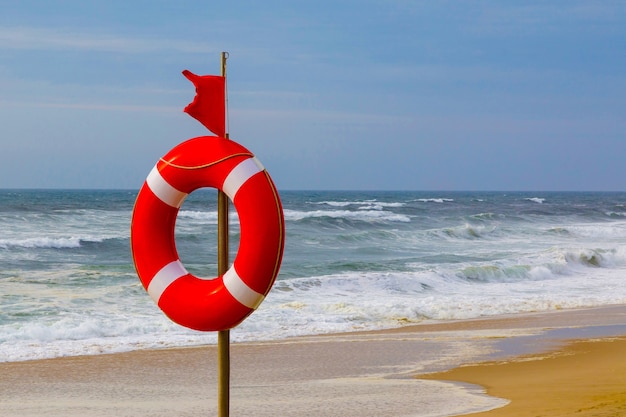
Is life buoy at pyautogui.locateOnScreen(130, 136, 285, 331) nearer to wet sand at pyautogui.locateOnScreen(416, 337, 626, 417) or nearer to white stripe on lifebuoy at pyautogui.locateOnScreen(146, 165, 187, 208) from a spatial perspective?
white stripe on lifebuoy at pyautogui.locateOnScreen(146, 165, 187, 208)

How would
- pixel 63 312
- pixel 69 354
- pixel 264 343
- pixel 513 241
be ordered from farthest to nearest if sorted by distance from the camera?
1. pixel 513 241
2. pixel 63 312
3. pixel 264 343
4. pixel 69 354

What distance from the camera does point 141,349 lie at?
786 centimetres

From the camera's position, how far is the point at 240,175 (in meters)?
3.88

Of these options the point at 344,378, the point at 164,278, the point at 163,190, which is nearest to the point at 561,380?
the point at 344,378

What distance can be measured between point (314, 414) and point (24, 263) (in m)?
11.3

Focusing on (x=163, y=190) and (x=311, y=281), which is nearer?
(x=163, y=190)

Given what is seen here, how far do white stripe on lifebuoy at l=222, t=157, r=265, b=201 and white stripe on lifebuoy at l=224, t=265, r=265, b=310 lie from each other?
343mm

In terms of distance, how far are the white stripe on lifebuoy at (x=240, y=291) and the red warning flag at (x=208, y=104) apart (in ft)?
2.16

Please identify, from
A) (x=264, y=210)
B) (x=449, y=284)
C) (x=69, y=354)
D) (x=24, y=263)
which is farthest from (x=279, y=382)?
(x=24, y=263)

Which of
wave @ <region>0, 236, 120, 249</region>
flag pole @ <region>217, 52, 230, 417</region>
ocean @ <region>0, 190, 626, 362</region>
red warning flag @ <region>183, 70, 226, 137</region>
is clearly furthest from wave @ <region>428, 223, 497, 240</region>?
red warning flag @ <region>183, 70, 226, 137</region>

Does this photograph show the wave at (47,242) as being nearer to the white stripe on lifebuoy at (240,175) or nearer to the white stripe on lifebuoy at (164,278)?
the white stripe on lifebuoy at (164,278)

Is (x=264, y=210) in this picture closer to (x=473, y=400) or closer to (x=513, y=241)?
(x=473, y=400)

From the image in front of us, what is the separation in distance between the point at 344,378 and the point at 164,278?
2.90 metres

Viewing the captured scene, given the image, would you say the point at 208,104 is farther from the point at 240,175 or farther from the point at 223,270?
the point at 223,270
